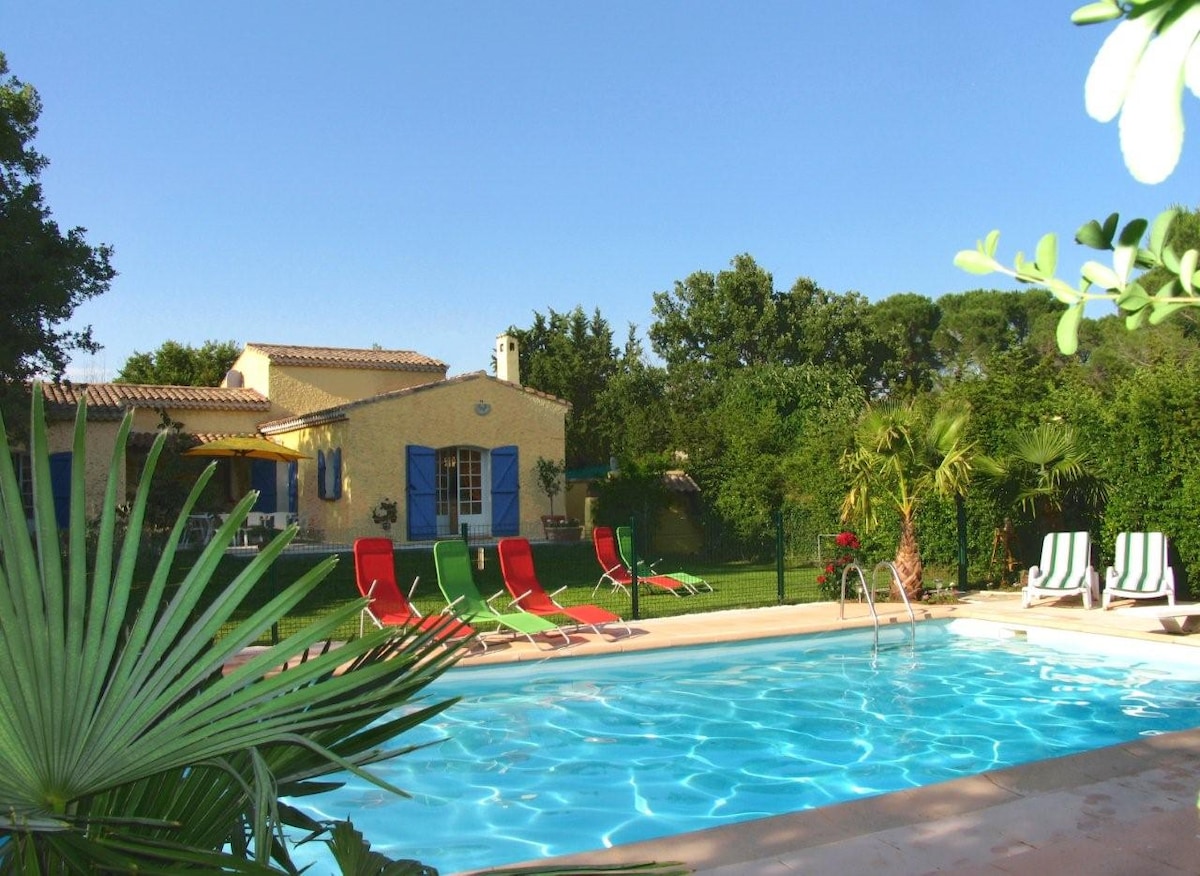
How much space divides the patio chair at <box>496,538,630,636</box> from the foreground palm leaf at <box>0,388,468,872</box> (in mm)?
9224

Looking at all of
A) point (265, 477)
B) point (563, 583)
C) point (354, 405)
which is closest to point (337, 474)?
point (354, 405)

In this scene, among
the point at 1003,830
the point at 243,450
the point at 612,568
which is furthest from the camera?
the point at 243,450

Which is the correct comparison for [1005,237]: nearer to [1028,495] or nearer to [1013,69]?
[1013,69]

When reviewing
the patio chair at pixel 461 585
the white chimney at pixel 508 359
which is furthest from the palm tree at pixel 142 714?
the white chimney at pixel 508 359

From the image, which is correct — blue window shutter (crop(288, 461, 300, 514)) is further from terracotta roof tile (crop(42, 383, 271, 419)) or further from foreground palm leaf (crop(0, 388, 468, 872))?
foreground palm leaf (crop(0, 388, 468, 872))

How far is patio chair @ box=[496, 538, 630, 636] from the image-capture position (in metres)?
11.4

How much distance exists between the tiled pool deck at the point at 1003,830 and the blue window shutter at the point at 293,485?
21141mm

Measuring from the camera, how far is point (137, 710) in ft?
6.11

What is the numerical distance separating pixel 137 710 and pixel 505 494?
21.8 meters

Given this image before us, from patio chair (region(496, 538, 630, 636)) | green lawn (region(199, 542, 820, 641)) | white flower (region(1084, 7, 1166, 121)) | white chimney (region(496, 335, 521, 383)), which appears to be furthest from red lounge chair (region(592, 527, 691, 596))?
white flower (region(1084, 7, 1166, 121))

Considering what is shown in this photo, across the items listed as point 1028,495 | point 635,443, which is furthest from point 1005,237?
point 635,443

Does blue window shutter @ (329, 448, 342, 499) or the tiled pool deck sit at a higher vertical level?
blue window shutter @ (329, 448, 342, 499)

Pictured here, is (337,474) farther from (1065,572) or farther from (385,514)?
(1065,572)

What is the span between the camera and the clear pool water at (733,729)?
6.80m
